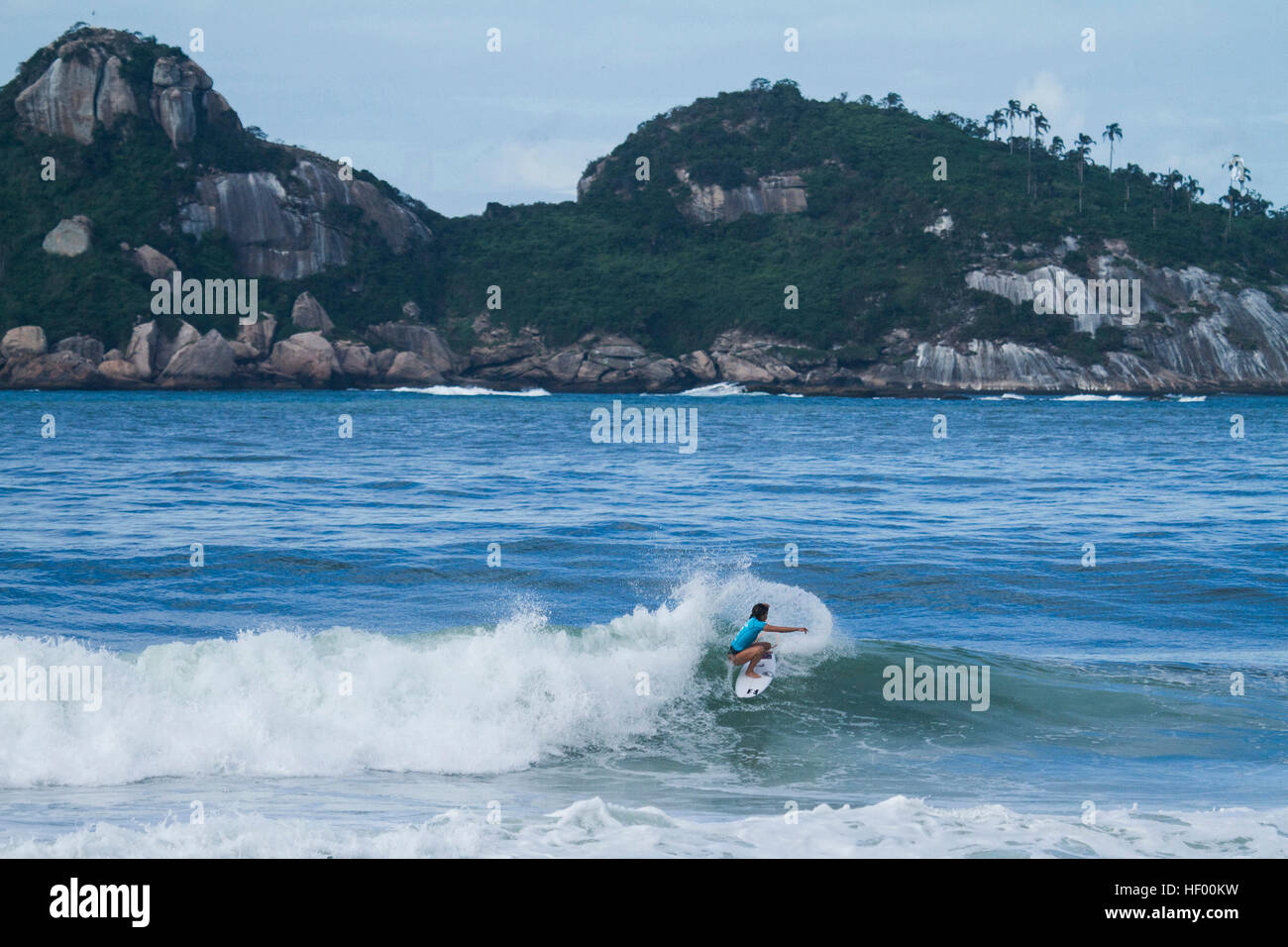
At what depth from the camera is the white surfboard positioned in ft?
44.5

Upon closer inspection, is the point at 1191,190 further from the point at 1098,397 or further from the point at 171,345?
the point at 171,345

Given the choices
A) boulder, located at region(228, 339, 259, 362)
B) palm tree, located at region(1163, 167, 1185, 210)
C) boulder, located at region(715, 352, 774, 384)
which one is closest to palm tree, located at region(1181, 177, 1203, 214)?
palm tree, located at region(1163, 167, 1185, 210)

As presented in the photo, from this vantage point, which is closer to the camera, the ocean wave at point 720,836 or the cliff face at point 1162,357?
the ocean wave at point 720,836

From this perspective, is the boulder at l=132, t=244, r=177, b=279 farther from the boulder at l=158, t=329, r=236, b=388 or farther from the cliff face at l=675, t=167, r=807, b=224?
the cliff face at l=675, t=167, r=807, b=224

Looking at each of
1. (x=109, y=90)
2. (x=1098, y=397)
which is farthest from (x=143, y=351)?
(x=1098, y=397)

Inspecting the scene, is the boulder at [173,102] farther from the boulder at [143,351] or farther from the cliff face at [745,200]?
the cliff face at [745,200]

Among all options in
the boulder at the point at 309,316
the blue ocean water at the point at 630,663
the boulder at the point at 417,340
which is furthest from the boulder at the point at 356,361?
the blue ocean water at the point at 630,663

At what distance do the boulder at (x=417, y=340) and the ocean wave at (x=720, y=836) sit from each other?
120751 millimetres

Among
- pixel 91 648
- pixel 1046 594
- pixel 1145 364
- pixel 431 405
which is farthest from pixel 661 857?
→ pixel 1145 364

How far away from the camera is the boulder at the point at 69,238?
12144 cm

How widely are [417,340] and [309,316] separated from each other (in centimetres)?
1184

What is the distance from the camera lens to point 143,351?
108 metres
